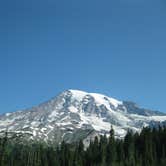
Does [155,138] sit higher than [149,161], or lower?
higher

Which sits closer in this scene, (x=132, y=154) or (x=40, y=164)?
(x=132, y=154)

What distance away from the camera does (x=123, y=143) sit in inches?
7318

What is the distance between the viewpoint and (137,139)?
187 metres

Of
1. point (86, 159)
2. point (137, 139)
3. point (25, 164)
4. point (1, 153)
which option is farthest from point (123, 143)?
point (1, 153)

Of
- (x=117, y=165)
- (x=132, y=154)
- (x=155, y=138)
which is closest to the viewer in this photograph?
(x=117, y=165)

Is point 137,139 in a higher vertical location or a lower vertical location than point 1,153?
higher

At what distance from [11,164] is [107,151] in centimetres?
4392

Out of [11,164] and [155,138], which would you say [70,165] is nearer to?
[11,164]

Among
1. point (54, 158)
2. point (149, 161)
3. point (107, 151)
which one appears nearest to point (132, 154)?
point (149, 161)

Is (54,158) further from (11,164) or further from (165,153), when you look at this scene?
(165,153)

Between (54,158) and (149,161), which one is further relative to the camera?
(54,158)

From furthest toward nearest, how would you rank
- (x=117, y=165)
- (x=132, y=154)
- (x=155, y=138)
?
(x=155, y=138) < (x=132, y=154) < (x=117, y=165)

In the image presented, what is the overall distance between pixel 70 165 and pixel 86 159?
11.5 metres

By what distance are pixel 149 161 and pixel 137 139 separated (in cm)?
3116
